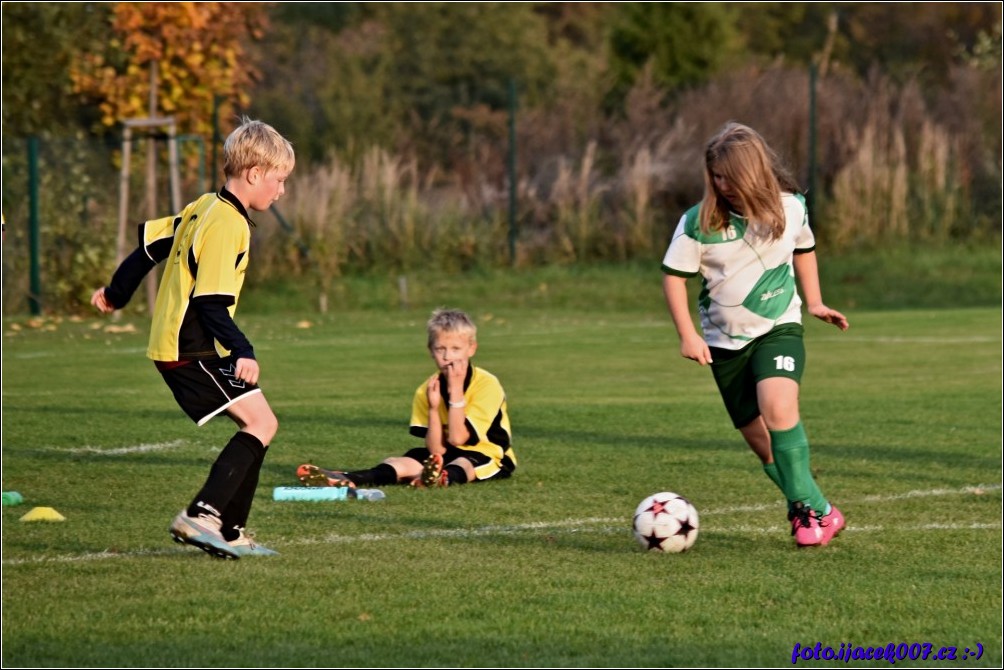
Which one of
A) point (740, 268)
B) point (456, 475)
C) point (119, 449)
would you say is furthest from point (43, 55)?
point (740, 268)

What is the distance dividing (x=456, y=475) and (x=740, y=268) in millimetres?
2197

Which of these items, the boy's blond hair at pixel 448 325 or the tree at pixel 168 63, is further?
the tree at pixel 168 63

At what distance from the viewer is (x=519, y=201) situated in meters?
25.7

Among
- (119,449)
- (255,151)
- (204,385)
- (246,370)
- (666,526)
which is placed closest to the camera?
(246,370)

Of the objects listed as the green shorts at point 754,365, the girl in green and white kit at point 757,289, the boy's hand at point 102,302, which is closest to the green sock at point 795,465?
the girl in green and white kit at point 757,289

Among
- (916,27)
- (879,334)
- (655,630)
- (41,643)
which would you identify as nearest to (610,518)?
(655,630)

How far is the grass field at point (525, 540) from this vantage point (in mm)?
5047

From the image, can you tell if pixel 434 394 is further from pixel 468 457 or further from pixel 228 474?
pixel 228 474

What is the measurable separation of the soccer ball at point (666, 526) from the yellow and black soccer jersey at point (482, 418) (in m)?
1.91

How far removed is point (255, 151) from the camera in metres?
6.04

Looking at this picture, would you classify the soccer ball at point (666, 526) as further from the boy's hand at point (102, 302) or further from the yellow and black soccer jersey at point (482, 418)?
the boy's hand at point (102, 302)

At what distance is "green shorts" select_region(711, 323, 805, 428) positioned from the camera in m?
6.65

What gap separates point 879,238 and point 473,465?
58.9 feet

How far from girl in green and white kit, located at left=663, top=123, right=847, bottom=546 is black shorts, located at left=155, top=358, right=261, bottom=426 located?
5.75 feet
